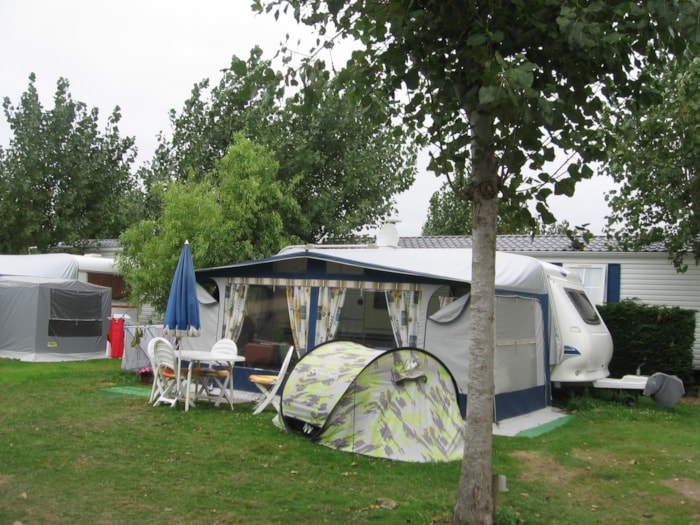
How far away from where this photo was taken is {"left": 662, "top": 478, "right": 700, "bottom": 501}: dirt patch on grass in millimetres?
5820

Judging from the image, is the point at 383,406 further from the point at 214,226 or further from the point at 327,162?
the point at 327,162

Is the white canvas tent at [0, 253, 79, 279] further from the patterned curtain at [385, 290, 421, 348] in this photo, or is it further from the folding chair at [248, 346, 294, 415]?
the patterned curtain at [385, 290, 421, 348]

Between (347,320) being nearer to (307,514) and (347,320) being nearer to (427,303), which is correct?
(427,303)

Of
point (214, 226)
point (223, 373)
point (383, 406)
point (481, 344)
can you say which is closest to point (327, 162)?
point (214, 226)

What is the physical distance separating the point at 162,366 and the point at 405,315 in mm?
3246

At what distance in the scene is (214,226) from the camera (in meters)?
A: 13.0

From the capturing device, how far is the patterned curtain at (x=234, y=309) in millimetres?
10727

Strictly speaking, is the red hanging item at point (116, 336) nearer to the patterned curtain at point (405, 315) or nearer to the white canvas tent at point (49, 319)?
the white canvas tent at point (49, 319)

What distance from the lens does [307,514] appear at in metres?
4.82

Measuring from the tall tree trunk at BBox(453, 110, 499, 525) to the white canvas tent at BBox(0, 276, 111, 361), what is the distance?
12186 millimetres

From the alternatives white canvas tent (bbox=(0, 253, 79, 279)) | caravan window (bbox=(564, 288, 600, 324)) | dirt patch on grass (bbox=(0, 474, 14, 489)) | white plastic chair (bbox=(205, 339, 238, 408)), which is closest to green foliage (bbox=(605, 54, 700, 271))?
caravan window (bbox=(564, 288, 600, 324))

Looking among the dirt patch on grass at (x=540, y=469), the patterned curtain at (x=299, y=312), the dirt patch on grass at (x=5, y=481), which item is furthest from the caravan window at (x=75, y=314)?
the dirt patch on grass at (x=540, y=469)

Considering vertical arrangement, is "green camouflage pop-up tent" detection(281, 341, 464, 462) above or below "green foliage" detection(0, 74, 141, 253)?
below

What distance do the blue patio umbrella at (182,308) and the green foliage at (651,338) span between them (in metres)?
7.86
